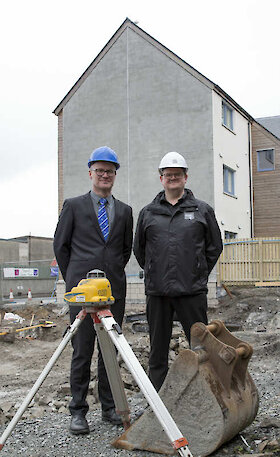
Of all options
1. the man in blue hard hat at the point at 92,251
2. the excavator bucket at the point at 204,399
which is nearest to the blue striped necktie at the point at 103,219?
the man in blue hard hat at the point at 92,251

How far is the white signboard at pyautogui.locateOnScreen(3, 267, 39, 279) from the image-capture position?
21653 mm

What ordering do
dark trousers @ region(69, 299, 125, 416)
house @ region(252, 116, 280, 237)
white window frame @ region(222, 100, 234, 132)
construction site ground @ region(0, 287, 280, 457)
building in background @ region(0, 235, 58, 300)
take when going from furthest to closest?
building in background @ region(0, 235, 58, 300), house @ region(252, 116, 280, 237), white window frame @ region(222, 100, 234, 132), dark trousers @ region(69, 299, 125, 416), construction site ground @ region(0, 287, 280, 457)

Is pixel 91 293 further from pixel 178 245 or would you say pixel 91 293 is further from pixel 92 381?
pixel 92 381

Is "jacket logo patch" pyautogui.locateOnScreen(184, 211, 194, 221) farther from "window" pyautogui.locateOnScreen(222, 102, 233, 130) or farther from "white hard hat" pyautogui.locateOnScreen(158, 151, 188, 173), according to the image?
"window" pyautogui.locateOnScreen(222, 102, 233, 130)

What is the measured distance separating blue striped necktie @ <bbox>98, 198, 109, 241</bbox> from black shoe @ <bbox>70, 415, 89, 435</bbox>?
4.89ft

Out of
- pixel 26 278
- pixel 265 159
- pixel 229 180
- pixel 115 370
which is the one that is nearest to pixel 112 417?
pixel 115 370

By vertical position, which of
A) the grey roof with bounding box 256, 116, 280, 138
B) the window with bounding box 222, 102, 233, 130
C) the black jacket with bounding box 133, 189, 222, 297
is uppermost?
the grey roof with bounding box 256, 116, 280, 138

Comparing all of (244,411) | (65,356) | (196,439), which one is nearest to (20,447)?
(196,439)

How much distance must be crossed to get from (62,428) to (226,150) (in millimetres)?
16357

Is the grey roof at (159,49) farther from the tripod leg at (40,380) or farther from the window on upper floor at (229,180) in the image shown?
the tripod leg at (40,380)

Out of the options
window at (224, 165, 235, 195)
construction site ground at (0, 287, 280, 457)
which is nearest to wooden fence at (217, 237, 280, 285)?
construction site ground at (0, 287, 280, 457)

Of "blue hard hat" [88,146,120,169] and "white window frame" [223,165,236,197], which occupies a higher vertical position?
"white window frame" [223,165,236,197]

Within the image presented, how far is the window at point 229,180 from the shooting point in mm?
20022

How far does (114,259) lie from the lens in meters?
4.34
